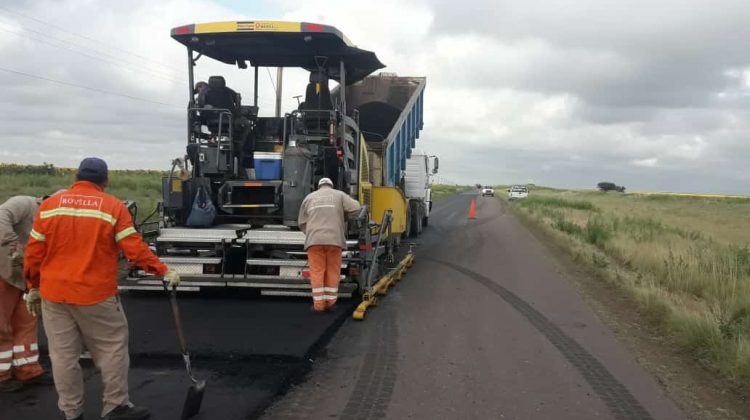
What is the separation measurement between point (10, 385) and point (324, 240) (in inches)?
140

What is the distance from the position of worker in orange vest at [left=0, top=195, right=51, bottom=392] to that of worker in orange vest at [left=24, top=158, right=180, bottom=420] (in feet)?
2.09

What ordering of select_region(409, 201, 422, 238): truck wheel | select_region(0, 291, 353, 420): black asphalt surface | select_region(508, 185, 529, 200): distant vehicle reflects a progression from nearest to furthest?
select_region(0, 291, 353, 420): black asphalt surface
select_region(409, 201, 422, 238): truck wheel
select_region(508, 185, 529, 200): distant vehicle

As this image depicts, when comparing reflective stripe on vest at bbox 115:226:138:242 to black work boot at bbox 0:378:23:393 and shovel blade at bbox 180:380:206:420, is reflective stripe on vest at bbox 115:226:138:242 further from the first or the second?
black work boot at bbox 0:378:23:393

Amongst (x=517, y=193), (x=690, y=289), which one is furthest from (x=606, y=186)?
(x=690, y=289)

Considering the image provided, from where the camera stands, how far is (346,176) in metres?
8.73

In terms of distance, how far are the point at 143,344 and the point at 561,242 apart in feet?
43.3

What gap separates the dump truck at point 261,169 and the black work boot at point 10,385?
3112mm

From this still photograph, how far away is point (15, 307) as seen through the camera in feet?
15.8

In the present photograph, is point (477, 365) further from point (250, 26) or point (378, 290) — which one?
point (250, 26)

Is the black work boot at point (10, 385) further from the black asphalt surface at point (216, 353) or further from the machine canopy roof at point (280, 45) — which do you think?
the machine canopy roof at point (280, 45)

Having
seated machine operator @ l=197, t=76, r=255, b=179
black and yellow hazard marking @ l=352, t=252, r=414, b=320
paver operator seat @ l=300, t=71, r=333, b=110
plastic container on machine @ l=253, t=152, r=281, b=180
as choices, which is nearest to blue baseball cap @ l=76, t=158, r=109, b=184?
black and yellow hazard marking @ l=352, t=252, r=414, b=320

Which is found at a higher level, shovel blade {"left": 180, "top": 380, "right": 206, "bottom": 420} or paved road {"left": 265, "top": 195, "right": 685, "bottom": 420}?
shovel blade {"left": 180, "top": 380, "right": 206, "bottom": 420}

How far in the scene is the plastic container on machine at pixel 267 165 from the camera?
28.4ft

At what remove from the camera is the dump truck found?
7.87 metres
